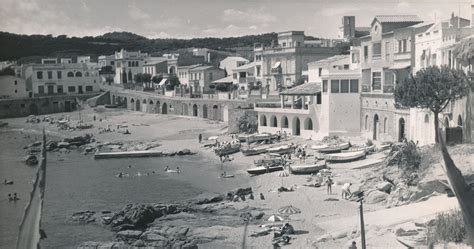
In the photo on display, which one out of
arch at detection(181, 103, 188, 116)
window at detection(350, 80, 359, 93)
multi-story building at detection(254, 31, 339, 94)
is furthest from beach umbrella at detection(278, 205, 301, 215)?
arch at detection(181, 103, 188, 116)

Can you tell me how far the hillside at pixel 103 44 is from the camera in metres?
68.8

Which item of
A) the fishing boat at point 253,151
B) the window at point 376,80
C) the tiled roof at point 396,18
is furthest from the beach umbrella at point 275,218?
the tiled roof at point 396,18

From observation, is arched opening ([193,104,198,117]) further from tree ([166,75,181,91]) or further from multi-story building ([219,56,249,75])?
multi-story building ([219,56,249,75])

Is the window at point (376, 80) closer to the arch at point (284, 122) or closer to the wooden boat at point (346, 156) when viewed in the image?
the wooden boat at point (346, 156)

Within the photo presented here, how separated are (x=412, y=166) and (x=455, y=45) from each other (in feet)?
15.6

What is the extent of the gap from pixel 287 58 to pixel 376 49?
13837 mm

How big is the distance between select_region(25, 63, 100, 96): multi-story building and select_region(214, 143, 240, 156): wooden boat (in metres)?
34.6

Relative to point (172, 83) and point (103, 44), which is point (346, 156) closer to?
point (172, 83)

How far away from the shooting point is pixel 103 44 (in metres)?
98.1

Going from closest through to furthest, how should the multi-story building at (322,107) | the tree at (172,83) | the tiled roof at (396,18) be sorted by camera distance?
the tiled roof at (396,18)
the multi-story building at (322,107)
the tree at (172,83)

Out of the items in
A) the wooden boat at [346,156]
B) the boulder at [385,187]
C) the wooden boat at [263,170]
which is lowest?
the wooden boat at [263,170]

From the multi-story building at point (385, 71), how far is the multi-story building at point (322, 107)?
60 cm

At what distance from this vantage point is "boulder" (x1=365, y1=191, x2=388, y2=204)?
17.8 metres

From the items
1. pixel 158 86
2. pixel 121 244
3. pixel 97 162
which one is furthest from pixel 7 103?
pixel 121 244
